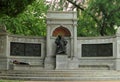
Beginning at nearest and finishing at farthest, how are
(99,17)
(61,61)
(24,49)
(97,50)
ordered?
(61,61), (24,49), (97,50), (99,17)

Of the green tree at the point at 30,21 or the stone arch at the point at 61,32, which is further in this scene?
the green tree at the point at 30,21

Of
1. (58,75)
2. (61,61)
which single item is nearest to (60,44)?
(61,61)

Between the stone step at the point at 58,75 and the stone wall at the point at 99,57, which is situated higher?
the stone wall at the point at 99,57

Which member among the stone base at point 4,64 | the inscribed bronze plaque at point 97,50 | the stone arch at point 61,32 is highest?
the stone arch at point 61,32

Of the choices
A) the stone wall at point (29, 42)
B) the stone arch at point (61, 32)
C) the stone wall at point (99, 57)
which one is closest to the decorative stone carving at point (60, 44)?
the stone arch at point (61, 32)

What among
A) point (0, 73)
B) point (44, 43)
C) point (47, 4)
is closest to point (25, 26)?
point (47, 4)

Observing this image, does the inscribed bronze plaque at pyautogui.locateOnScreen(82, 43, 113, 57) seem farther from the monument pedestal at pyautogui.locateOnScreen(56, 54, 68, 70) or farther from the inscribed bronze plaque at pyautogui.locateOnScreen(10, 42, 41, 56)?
the inscribed bronze plaque at pyautogui.locateOnScreen(10, 42, 41, 56)

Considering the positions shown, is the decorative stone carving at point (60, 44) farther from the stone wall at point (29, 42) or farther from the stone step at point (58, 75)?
the stone step at point (58, 75)

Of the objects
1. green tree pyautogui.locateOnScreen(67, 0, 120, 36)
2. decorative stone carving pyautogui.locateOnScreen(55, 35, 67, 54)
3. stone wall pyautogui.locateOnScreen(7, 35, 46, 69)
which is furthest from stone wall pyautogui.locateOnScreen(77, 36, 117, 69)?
green tree pyautogui.locateOnScreen(67, 0, 120, 36)

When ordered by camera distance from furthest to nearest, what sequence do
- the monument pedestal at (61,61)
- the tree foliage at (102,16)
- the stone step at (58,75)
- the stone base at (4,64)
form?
1. the tree foliage at (102,16)
2. the monument pedestal at (61,61)
3. the stone base at (4,64)
4. the stone step at (58,75)

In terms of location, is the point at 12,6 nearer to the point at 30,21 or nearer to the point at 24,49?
the point at 24,49

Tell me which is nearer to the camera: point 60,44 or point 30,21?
point 60,44

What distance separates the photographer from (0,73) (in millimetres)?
22703

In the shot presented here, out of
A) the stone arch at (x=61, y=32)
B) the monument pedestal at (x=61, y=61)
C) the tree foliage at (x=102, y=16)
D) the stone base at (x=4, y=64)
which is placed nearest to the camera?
the stone base at (x=4, y=64)
